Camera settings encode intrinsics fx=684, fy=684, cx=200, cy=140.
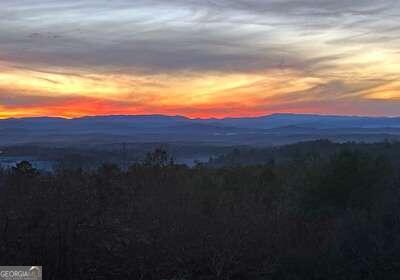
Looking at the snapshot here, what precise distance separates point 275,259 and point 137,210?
332cm

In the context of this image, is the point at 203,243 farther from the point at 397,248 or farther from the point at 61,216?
the point at 397,248

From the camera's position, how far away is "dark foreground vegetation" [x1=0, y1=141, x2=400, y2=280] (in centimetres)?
941

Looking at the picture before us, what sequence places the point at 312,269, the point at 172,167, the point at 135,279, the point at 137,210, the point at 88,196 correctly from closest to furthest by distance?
1. the point at 312,269
2. the point at 135,279
3. the point at 88,196
4. the point at 137,210
5. the point at 172,167

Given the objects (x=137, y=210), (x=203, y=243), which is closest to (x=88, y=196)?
(x=137, y=210)

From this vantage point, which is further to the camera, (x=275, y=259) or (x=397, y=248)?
(x=275, y=259)

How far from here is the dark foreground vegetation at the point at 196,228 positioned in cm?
941

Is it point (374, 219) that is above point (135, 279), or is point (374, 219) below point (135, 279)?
above

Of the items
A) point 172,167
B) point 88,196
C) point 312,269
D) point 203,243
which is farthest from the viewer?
point 172,167

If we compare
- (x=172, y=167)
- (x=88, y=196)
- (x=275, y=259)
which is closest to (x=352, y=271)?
(x=275, y=259)

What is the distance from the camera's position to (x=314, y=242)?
422 inches

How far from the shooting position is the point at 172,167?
54.6 ft

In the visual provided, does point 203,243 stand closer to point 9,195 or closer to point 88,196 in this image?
point 88,196

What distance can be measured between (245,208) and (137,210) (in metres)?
2.01

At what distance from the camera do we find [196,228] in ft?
36.0
